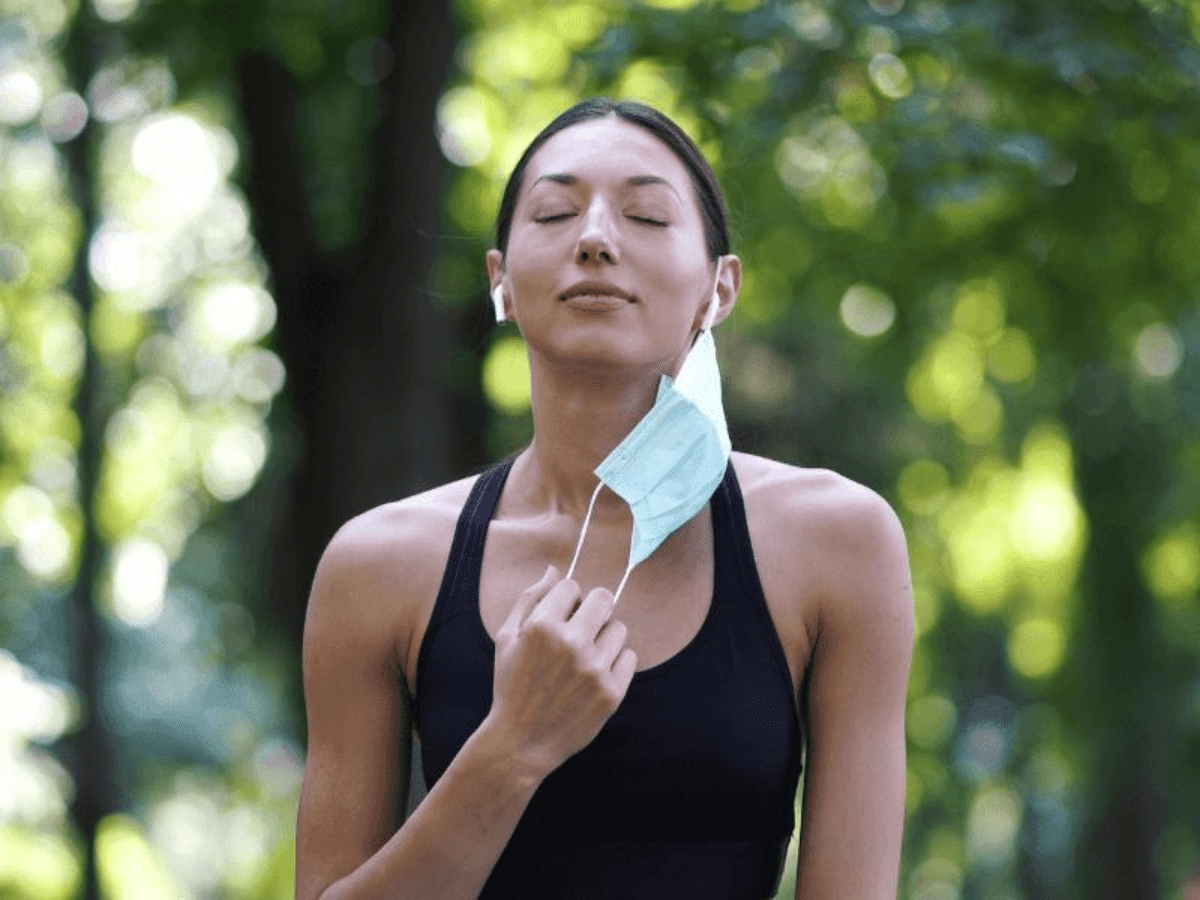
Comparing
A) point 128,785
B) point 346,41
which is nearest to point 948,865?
point 128,785

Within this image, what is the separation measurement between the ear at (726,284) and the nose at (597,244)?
245 millimetres

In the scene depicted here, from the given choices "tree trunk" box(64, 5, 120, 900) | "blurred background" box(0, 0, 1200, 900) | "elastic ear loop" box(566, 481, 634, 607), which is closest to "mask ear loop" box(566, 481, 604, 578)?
"elastic ear loop" box(566, 481, 634, 607)

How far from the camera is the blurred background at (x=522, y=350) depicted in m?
7.48

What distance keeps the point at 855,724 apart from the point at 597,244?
29.7 inches

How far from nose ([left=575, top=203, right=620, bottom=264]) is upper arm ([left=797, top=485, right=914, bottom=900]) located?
0.49 meters

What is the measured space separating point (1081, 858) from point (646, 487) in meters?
15.3

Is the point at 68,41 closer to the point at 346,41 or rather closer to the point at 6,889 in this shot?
the point at 346,41

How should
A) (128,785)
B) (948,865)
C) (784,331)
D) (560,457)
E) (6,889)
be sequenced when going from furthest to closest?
(948,865)
(128,785)
(6,889)
(784,331)
(560,457)

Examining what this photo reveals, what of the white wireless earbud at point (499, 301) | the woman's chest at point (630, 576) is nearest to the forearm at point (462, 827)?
the woman's chest at point (630, 576)

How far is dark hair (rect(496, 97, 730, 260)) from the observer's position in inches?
126

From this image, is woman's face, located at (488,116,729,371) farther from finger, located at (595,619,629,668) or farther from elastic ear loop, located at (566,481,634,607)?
finger, located at (595,619,629,668)

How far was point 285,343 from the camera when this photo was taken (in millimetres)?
9281

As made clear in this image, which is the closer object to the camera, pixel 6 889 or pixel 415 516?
pixel 415 516

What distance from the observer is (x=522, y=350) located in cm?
1162
